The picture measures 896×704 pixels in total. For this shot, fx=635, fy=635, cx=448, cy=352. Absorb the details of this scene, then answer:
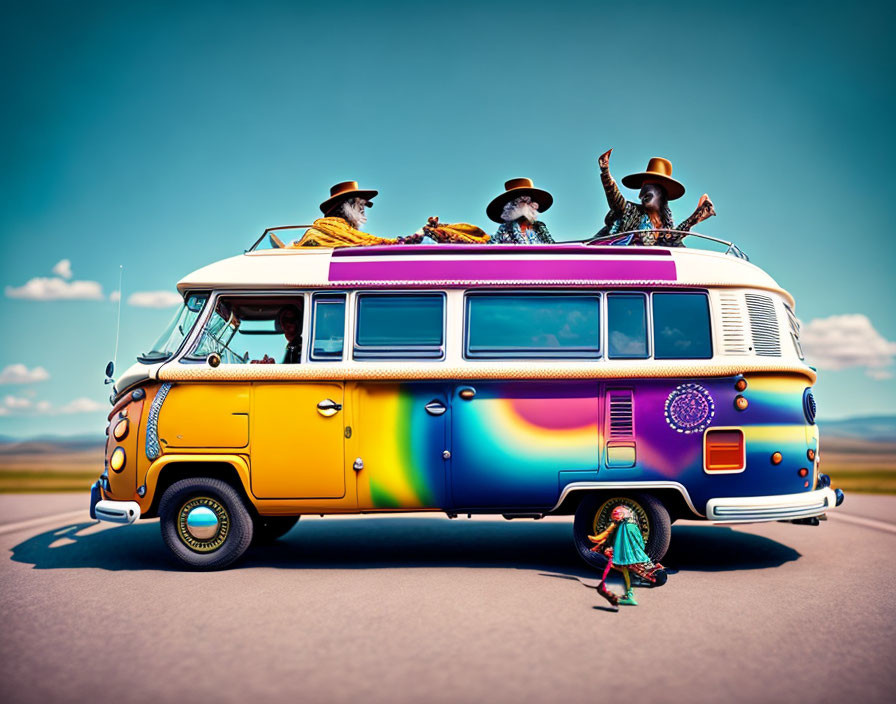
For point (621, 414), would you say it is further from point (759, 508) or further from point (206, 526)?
point (206, 526)

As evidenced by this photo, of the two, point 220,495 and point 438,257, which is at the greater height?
point 438,257

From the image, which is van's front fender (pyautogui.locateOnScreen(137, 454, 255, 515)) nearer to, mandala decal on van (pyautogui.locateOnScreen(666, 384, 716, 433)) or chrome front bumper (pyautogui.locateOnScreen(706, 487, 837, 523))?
mandala decal on van (pyautogui.locateOnScreen(666, 384, 716, 433))

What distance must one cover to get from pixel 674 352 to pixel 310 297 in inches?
131

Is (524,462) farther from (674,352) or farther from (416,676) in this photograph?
(416,676)

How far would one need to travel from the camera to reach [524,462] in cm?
554

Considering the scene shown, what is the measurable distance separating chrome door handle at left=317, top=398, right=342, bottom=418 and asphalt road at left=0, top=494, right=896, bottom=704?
1.42 meters

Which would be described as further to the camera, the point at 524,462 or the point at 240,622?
the point at 524,462

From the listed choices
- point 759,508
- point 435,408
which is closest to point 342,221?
point 435,408

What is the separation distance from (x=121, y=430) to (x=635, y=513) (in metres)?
4.66

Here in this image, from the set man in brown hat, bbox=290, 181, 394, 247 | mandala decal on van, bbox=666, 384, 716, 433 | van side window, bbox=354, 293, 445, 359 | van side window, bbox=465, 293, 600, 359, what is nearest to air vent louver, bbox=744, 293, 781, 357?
mandala decal on van, bbox=666, 384, 716, 433

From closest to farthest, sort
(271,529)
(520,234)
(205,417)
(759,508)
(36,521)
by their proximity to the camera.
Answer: (759,508)
(205,417)
(520,234)
(271,529)
(36,521)

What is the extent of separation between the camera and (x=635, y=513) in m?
5.62

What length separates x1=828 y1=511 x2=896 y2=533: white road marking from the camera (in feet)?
27.3

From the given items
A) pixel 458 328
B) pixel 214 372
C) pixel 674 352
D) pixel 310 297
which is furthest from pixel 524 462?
pixel 214 372
